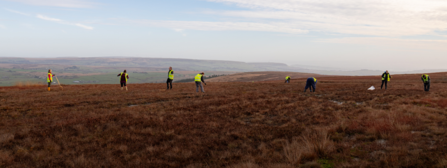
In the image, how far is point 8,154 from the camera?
6.27 metres

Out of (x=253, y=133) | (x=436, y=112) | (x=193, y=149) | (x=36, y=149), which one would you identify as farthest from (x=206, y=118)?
(x=436, y=112)

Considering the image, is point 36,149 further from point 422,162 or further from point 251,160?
point 422,162

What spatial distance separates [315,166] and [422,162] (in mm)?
2068

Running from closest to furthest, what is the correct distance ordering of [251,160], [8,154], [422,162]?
[422,162], [251,160], [8,154]

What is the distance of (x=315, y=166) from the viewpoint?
5438 millimetres

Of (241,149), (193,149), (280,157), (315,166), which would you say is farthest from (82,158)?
(315,166)

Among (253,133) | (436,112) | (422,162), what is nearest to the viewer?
(422,162)

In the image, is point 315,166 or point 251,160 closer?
point 315,166

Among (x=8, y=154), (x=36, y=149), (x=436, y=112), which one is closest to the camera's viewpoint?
(x=8, y=154)

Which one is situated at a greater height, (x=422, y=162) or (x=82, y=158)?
(x=422, y=162)

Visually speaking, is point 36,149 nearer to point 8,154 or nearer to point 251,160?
point 8,154

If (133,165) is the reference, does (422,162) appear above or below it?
above

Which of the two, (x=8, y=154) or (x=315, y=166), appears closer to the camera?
(x=315, y=166)

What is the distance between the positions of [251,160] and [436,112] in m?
9.72
